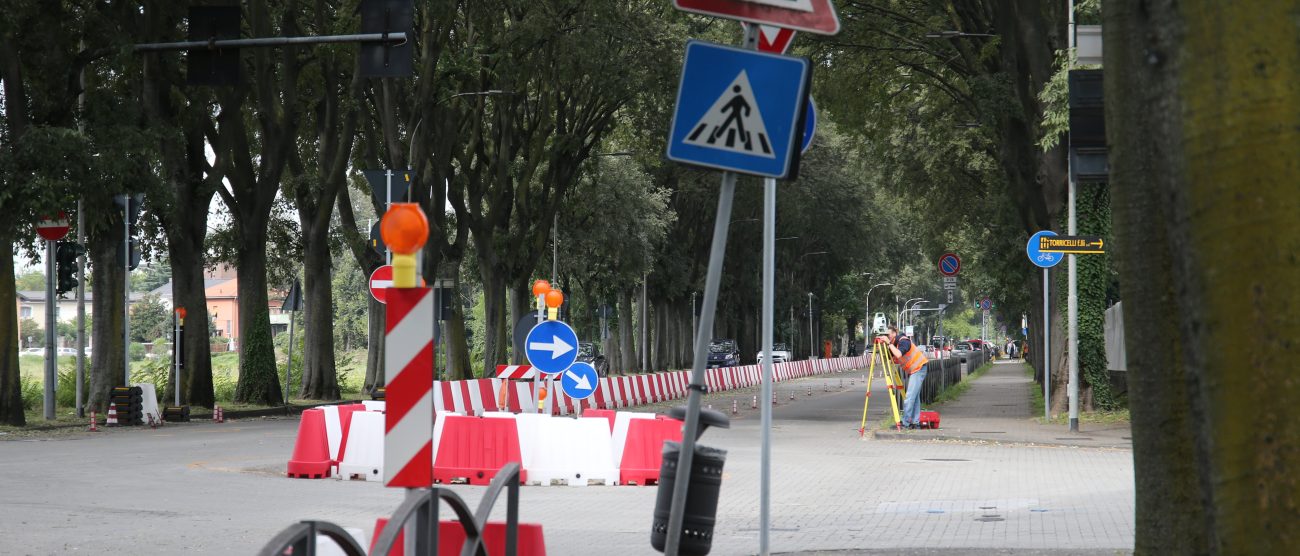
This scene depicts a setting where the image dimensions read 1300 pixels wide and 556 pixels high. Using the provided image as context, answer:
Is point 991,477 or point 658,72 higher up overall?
point 658,72

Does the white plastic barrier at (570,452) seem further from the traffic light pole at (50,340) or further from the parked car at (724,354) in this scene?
the parked car at (724,354)

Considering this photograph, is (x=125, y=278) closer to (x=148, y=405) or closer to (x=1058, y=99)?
(x=148, y=405)

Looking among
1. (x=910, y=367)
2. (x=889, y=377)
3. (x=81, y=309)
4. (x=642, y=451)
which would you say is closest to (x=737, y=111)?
(x=642, y=451)

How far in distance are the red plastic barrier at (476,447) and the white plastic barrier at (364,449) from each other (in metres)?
0.83

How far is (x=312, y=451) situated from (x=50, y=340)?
13333 mm

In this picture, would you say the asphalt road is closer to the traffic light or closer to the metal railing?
the metal railing

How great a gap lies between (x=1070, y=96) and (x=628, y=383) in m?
16.1

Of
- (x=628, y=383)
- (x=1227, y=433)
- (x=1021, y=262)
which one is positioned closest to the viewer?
(x=1227, y=433)

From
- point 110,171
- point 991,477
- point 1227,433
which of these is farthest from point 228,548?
point 110,171

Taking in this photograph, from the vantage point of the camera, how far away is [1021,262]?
40750mm

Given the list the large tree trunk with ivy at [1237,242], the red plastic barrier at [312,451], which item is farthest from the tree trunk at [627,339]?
the large tree trunk with ivy at [1237,242]

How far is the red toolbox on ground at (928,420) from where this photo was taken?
26.1 meters

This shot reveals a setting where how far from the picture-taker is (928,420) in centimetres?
2620

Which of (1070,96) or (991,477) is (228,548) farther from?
(1070,96)
